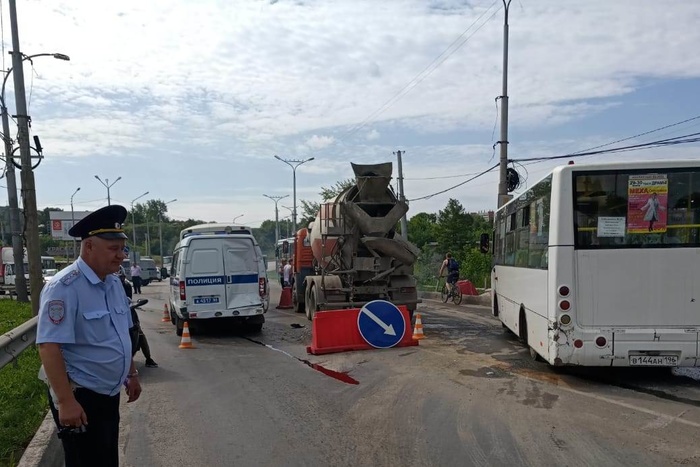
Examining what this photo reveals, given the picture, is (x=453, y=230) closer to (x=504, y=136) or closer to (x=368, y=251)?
(x=504, y=136)

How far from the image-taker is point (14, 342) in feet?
24.9

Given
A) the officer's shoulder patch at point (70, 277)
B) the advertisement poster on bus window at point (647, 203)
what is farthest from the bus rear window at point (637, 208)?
the officer's shoulder patch at point (70, 277)

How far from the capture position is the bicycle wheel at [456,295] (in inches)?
872

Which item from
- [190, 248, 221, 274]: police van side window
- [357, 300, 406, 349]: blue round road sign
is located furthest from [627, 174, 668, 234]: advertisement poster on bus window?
[190, 248, 221, 274]: police van side window

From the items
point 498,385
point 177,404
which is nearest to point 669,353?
point 498,385

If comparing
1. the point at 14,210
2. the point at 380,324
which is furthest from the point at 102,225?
the point at 14,210

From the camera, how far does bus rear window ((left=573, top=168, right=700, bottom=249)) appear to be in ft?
25.5

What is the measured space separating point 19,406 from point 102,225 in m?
4.21

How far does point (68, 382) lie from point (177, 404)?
443cm

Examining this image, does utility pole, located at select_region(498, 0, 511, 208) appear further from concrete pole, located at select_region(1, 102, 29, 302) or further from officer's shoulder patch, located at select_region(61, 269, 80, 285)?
officer's shoulder patch, located at select_region(61, 269, 80, 285)

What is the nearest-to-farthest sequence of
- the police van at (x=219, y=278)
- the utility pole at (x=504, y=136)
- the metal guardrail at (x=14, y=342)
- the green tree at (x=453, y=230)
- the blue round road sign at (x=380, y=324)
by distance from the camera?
the metal guardrail at (x=14, y=342), the blue round road sign at (x=380, y=324), the police van at (x=219, y=278), the utility pole at (x=504, y=136), the green tree at (x=453, y=230)

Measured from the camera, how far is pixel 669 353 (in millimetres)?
7660

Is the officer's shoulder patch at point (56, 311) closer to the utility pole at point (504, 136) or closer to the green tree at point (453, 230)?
the utility pole at point (504, 136)

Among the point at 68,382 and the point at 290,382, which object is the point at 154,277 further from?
the point at 68,382
